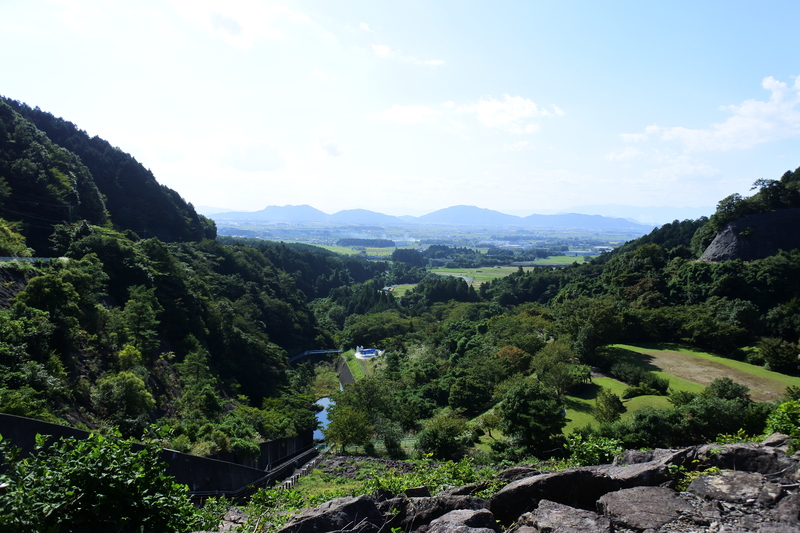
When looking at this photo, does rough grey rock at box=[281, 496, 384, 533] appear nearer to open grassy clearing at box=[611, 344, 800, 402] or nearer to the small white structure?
open grassy clearing at box=[611, 344, 800, 402]

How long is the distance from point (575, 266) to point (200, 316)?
66.0 m

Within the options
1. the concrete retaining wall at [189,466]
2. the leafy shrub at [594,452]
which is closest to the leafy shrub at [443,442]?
the concrete retaining wall at [189,466]

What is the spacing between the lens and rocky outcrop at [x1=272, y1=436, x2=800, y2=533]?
4926mm

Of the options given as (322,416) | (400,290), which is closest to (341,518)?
(322,416)

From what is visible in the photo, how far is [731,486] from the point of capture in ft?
17.6

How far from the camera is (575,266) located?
79000 mm

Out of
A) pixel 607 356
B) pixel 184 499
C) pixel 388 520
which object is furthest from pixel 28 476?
pixel 607 356

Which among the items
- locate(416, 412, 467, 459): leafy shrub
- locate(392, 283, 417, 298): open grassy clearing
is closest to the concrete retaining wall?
locate(416, 412, 467, 459): leafy shrub

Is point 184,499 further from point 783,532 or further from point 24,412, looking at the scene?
point 24,412

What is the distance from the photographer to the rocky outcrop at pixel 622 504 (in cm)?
493

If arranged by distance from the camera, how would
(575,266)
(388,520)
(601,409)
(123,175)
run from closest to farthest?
(388,520), (601,409), (123,175), (575,266)

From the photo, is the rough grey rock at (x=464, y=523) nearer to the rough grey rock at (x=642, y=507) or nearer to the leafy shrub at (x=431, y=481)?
the leafy shrub at (x=431, y=481)

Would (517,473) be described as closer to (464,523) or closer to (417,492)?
(417,492)

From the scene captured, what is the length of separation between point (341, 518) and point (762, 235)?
157ft
